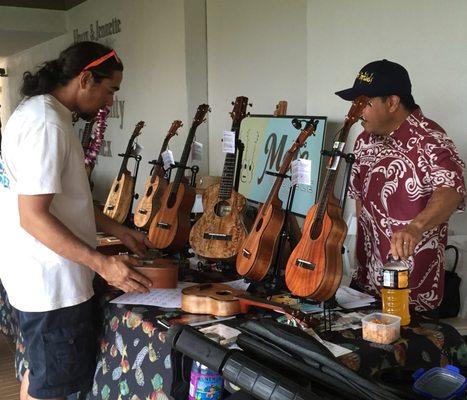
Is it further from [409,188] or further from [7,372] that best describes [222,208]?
[7,372]

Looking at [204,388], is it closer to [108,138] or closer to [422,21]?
[422,21]

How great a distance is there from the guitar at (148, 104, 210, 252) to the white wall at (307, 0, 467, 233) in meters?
1.01

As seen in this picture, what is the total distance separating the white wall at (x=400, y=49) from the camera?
7.86 feet

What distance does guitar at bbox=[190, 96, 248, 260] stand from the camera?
2.15 meters

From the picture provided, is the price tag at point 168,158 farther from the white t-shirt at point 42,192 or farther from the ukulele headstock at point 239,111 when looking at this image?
the white t-shirt at point 42,192

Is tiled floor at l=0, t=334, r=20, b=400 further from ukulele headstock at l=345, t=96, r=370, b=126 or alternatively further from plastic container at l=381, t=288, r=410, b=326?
ukulele headstock at l=345, t=96, r=370, b=126

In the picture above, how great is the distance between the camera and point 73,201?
1.71m

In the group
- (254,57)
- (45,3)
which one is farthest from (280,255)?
(45,3)

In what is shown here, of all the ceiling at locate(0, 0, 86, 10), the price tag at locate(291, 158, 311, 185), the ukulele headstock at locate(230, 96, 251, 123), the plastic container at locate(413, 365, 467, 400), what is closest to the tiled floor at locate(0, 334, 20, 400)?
the ukulele headstock at locate(230, 96, 251, 123)

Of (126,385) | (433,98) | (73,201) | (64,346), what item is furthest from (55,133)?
(433,98)

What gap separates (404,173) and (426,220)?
0.26 m

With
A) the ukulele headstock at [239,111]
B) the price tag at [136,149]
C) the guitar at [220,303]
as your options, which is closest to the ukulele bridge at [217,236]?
the guitar at [220,303]

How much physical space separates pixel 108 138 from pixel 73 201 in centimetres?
456

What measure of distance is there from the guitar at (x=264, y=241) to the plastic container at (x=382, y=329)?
0.48m
